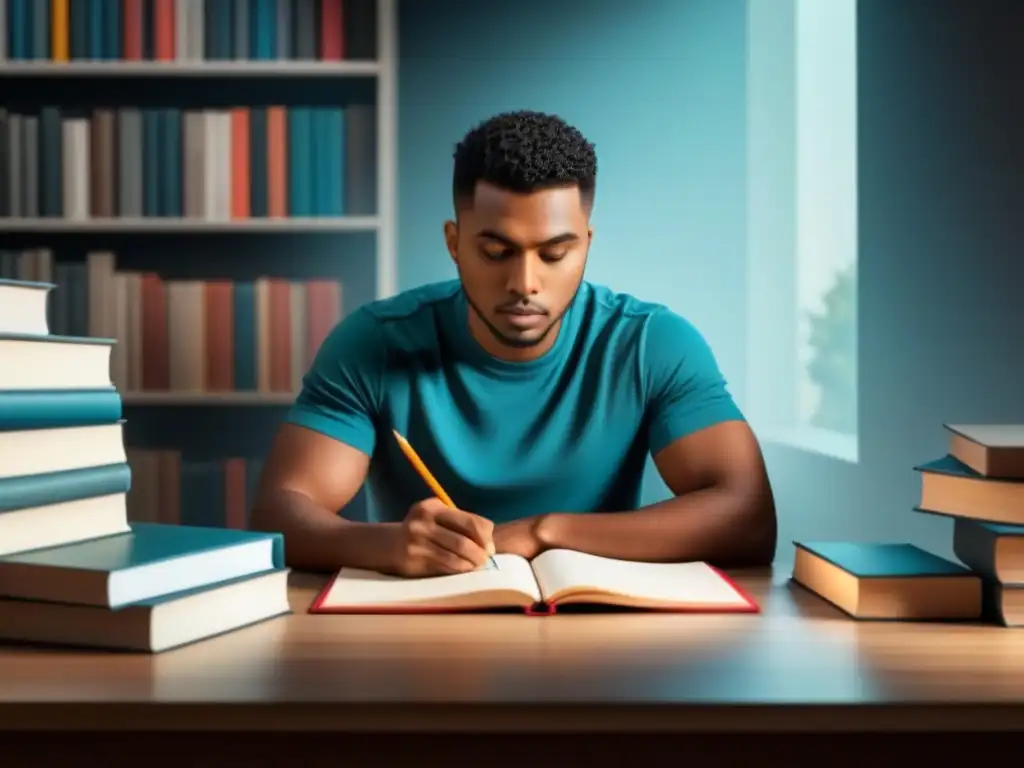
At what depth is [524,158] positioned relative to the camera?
1351 mm

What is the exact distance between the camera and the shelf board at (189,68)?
2.66 metres

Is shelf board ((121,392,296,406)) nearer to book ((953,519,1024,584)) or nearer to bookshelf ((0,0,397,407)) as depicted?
bookshelf ((0,0,397,407))

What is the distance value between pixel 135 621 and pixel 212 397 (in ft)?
6.64

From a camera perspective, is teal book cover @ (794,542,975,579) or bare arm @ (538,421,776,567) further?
bare arm @ (538,421,776,567)

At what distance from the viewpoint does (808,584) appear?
40.3 inches

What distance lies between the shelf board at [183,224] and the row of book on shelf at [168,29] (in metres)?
0.41

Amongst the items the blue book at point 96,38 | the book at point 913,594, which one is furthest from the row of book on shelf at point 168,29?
the book at point 913,594

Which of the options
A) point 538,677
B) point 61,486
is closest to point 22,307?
point 61,486

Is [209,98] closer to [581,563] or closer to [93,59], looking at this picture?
[93,59]

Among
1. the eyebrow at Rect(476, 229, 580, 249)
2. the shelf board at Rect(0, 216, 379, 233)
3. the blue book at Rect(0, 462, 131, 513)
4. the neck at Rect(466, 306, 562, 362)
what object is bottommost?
the blue book at Rect(0, 462, 131, 513)

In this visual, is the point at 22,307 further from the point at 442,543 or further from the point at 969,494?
the point at 969,494

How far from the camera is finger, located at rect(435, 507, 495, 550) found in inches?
39.4

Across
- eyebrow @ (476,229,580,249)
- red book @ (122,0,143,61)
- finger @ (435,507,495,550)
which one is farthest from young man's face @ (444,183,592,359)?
red book @ (122,0,143,61)

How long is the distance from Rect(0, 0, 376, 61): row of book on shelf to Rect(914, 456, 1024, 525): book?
2.15 meters
